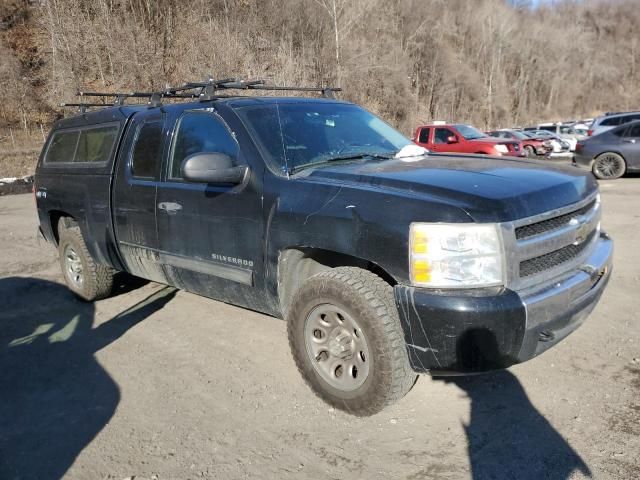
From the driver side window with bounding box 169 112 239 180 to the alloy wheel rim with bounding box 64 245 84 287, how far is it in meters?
2.21

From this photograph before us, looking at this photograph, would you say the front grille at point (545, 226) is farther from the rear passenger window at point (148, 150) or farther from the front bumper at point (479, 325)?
the rear passenger window at point (148, 150)

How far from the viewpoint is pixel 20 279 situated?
6559 mm

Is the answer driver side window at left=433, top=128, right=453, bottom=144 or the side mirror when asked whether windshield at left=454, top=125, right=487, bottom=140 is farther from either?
the side mirror

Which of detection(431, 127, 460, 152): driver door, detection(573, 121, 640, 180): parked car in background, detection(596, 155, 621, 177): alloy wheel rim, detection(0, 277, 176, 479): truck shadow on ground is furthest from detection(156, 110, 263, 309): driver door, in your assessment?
detection(431, 127, 460, 152): driver door

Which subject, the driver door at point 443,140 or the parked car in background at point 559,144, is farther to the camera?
the parked car in background at point 559,144

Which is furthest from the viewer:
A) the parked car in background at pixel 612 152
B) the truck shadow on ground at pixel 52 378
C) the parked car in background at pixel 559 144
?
the parked car in background at pixel 559 144

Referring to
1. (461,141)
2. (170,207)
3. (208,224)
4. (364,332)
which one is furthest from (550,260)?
(461,141)

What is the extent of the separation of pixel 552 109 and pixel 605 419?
6826cm

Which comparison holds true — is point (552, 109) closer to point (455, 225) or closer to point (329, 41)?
point (329, 41)

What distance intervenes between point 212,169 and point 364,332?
55.9 inches

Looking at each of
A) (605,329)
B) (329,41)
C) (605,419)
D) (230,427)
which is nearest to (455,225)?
(605,419)

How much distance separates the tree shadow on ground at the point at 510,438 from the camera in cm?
261

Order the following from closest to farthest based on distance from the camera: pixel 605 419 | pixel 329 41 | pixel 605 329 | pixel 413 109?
1. pixel 605 419
2. pixel 605 329
3. pixel 329 41
4. pixel 413 109

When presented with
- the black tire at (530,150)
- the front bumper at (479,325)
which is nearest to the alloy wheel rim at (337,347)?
the front bumper at (479,325)
